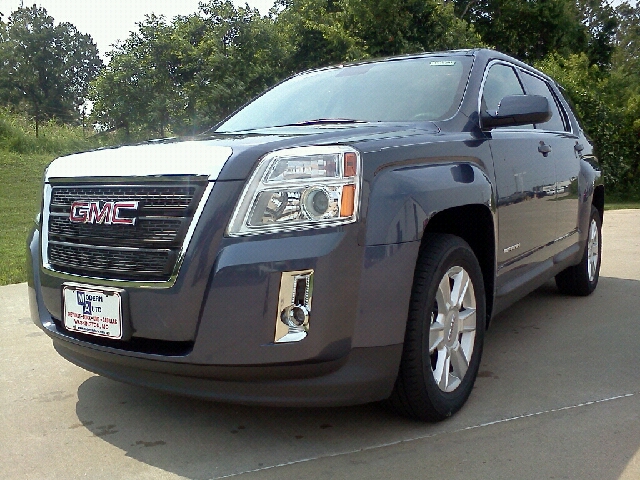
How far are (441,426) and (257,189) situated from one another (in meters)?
1.23

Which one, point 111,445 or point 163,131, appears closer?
point 111,445

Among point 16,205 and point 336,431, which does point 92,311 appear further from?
point 16,205

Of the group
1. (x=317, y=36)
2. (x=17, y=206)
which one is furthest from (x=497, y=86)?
(x=317, y=36)

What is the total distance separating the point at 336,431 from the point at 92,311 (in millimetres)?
1055

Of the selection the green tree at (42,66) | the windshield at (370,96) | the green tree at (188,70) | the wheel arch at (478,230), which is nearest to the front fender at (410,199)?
the wheel arch at (478,230)

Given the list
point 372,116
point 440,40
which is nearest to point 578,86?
point 440,40

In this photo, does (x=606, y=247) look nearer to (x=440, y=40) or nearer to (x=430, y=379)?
(x=430, y=379)

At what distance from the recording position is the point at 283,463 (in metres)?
2.38

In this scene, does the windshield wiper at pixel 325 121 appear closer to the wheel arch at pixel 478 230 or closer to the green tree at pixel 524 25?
the wheel arch at pixel 478 230

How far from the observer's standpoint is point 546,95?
4.58 m

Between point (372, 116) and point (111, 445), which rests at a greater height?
point (372, 116)

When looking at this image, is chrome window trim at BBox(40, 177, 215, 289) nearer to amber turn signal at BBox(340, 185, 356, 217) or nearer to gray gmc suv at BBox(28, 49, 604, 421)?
gray gmc suv at BBox(28, 49, 604, 421)

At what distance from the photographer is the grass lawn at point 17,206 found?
21.1ft

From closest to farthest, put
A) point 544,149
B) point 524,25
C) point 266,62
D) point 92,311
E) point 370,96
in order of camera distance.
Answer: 1. point 92,311
2. point 370,96
3. point 544,149
4. point 266,62
5. point 524,25
